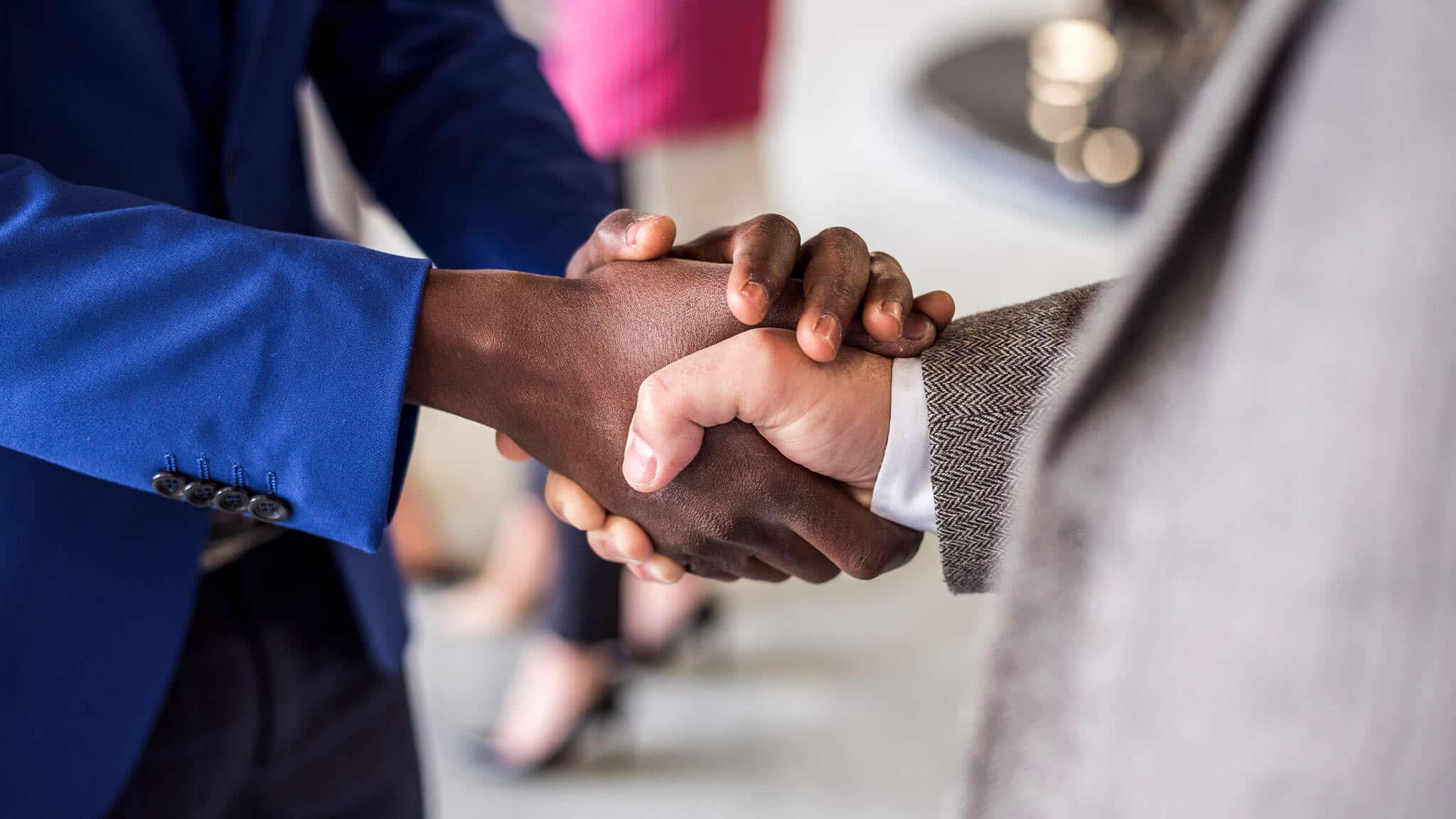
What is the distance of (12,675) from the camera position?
1.99 ft

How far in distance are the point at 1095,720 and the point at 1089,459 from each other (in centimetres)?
8

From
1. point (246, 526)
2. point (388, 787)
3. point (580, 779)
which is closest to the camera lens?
point (246, 526)

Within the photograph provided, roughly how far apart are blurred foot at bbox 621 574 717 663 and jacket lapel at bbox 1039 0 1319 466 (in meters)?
1.41

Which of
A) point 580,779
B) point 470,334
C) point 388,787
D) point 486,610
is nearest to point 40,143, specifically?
point 470,334

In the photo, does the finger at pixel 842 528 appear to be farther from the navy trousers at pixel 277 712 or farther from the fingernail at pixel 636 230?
the navy trousers at pixel 277 712

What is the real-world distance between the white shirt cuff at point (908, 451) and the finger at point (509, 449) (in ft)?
0.72

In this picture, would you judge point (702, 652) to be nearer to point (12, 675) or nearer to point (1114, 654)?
point (12, 675)

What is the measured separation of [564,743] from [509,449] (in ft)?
3.32

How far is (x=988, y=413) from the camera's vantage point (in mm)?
610

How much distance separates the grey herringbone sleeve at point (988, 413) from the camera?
1.97ft

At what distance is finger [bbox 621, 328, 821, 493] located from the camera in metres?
0.60

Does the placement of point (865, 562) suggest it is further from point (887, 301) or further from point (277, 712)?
point (277, 712)

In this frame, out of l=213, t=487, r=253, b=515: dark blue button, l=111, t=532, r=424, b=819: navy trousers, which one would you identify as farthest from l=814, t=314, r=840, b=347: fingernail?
l=111, t=532, r=424, b=819: navy trousers

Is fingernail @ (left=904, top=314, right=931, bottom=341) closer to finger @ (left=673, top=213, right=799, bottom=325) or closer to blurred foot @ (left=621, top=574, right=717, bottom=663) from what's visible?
finger @ (left=673, top=213, right=799, bottom=325)
